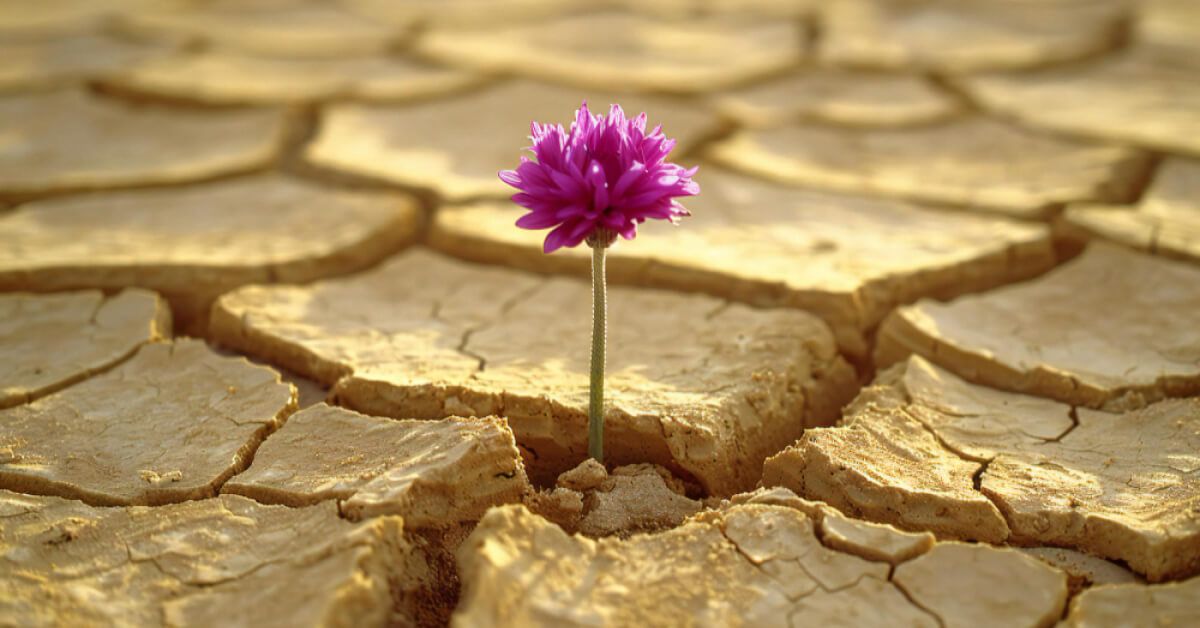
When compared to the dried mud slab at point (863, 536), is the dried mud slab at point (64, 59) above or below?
above

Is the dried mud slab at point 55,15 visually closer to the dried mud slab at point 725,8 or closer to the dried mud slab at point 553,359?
the dried mud slab at point 725,8

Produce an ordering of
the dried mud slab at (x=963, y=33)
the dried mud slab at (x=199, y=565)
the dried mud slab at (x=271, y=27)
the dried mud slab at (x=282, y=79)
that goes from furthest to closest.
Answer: the dried mud slab at (x=271, y=27) → the dried mud slab at (x=963, y=33) → the dried mud slab at (x=282, y=79) → the dried mud slab at (x=199, y=565)

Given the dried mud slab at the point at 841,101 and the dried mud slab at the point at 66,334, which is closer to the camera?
the dried mud slab at the point at 66,334

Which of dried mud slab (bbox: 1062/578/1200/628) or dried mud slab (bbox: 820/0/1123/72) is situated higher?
dried mud slab (bbox: 820/0/1123/72)

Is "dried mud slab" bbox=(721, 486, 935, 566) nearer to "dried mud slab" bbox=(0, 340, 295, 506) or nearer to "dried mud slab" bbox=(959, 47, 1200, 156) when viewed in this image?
"dried mud slab" bbox=(0, 340, 295, 506)

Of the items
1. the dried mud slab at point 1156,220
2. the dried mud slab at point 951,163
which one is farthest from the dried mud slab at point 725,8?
the dried mud slab at point 1156,220

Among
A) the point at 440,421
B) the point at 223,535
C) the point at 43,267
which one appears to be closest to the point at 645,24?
the point at 43,267

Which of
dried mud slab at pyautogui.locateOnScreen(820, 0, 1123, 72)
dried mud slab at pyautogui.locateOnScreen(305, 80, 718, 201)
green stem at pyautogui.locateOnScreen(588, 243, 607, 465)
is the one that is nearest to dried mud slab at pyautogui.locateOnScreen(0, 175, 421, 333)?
dried mud slab at pyautogui.locateOnScreen(305, 80, 718, 201)
